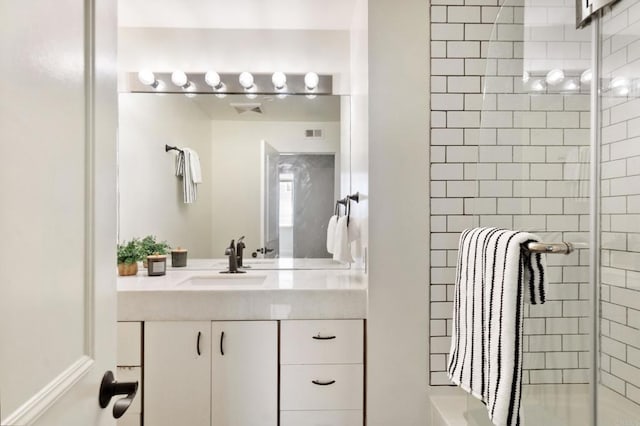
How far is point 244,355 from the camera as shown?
170 cm

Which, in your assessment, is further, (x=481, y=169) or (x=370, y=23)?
(x=370, y=23)

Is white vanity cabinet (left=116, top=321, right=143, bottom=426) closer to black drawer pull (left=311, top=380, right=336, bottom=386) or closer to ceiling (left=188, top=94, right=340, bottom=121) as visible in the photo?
black drawer pull (left=311, top=380, right=336, bottom=386)

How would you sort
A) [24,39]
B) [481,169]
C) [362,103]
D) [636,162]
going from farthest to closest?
[362,103], [481,169], [636,162], [24,39]

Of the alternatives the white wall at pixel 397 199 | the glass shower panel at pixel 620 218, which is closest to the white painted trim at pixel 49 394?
the white wall at pixel 397 199

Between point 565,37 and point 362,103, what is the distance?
93 cm

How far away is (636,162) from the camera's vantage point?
1128 millimetres


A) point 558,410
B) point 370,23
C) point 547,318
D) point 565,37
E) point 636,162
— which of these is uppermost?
point 370,23

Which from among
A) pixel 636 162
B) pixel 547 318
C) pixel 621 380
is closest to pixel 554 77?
pixel 636 162

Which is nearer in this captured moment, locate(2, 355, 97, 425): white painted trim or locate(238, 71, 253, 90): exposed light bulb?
locate(2, 355, 97, 425): white painted trim

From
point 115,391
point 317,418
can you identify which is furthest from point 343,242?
point 115,391

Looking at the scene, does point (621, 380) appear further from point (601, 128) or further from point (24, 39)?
point (24, 39)

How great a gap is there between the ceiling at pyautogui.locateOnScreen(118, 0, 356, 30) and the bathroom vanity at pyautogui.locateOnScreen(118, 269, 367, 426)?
1.59 m

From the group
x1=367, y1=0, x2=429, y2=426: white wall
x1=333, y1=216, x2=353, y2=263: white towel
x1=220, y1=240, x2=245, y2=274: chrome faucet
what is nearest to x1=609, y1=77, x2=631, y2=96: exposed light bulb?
x1=367, y1=0, x2=429, y2=426: white wall

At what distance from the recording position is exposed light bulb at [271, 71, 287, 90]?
2291mm
